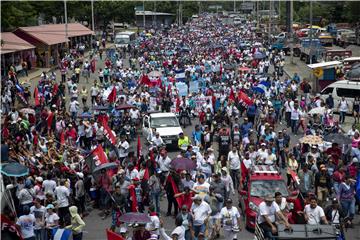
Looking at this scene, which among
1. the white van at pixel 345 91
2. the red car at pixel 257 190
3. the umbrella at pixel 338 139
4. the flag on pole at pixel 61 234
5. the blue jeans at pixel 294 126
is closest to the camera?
the flag on pole at pixel 61 234

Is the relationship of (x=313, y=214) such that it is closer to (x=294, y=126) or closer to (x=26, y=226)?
(x=26, y=226)

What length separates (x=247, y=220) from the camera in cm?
1529

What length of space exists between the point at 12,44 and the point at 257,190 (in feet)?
118

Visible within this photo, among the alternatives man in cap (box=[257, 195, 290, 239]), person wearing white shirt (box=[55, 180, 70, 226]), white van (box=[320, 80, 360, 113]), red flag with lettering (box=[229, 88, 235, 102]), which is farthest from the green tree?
man in cap (box=[257, 195, 290, 239])

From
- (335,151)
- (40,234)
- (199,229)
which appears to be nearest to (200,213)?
(199,229)

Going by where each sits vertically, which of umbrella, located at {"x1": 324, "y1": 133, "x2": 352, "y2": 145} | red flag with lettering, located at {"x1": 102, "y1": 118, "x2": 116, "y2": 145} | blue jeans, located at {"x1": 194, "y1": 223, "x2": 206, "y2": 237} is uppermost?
umbrella, located at {"x1": 324, "y1": 133, "x2": 352, "y2": 145}

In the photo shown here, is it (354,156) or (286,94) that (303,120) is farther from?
(354,156)

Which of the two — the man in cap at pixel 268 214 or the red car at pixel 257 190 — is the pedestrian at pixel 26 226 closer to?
the man in cap at pixel 268 214

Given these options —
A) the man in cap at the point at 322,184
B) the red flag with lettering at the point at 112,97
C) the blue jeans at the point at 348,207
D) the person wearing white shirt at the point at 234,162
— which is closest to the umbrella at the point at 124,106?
the red flag with lettering at the point at 112,97

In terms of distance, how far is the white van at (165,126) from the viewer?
24484 millimetres

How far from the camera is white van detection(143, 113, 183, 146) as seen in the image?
24484 mm

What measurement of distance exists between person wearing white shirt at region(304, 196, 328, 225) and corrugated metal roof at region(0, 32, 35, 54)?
33373 mm

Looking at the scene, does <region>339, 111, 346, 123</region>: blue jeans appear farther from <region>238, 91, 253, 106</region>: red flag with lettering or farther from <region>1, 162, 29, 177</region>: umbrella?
<region>1, 162, 29, 177</region>: umbrella

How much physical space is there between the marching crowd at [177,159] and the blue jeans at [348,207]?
31 millimetres
